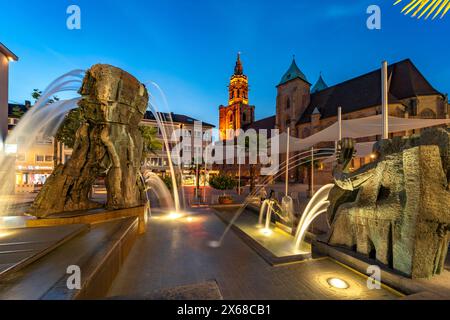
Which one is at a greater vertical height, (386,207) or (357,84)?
(357,84)

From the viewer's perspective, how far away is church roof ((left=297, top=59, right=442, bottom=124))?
32.7 metres

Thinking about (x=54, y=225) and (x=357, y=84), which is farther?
(x=357, y=84)

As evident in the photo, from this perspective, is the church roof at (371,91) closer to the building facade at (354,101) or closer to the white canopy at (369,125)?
the building facade at (354,101)

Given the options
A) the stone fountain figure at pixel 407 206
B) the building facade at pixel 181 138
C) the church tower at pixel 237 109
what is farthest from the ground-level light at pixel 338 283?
the church tower at pixel 237 109

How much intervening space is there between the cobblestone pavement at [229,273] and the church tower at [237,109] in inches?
2862

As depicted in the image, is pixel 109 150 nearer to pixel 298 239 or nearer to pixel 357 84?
pixel 298 239

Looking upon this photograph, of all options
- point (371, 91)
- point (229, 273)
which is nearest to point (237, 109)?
point (371, 91)

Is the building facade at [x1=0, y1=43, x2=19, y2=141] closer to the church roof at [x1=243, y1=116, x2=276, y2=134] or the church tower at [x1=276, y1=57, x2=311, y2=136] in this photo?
the church tower at [x1=276, y1=57, x2=311, y2=136]

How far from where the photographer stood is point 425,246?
355 cm

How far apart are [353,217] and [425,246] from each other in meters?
1.23

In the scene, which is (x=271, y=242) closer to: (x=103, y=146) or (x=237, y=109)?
(x=103, y=146)

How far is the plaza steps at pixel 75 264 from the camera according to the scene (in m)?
2.90

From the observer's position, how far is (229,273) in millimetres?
4781
